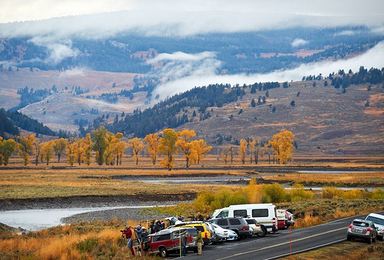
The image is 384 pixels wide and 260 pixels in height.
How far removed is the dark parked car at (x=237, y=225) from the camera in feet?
132

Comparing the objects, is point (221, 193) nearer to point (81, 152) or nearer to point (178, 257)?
point (178, 257)

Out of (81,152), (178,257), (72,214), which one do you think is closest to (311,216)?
(178,257)

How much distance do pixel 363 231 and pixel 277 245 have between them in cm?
560

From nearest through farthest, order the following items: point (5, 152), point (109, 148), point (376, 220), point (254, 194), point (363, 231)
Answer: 1. point (363, 231)
2. point (376, 220)
3. point (254, 194)
4. point (5, 152)
5. point (109, 148)

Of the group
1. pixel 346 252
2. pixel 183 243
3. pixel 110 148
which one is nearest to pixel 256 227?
pixel 346 252

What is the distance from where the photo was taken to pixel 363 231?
1414 inches

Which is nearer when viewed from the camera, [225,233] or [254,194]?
[225,233]

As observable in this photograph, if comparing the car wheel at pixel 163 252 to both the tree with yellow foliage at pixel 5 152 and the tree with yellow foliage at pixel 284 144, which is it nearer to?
the tree with yellow foliage at pixel 5 152

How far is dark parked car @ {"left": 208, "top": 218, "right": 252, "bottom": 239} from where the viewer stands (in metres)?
40.1

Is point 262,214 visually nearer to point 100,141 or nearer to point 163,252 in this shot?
point 163,252

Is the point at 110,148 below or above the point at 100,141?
below

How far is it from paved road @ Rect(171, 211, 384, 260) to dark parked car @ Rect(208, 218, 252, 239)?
653 millimetres

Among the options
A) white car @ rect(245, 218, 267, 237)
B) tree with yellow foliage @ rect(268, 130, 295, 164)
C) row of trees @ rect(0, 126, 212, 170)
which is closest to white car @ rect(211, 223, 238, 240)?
white car @ rect(245, 218, 267, 237)

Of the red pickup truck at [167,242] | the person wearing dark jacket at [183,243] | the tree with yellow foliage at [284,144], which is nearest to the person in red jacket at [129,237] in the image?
the red pickup truck at [167,242]
